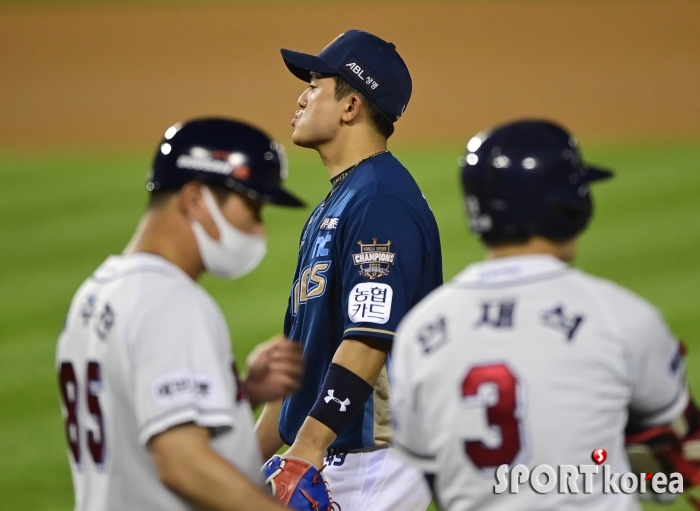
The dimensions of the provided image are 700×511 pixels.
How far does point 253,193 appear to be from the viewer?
2.63 metres

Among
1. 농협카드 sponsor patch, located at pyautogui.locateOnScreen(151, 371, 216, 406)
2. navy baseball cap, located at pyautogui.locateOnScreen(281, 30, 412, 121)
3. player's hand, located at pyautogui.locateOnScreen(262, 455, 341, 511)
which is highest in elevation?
navy baseball cap, located at pyautogui.locateOnScreen(281, 30, 412, 121)

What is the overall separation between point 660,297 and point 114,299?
8271 mm

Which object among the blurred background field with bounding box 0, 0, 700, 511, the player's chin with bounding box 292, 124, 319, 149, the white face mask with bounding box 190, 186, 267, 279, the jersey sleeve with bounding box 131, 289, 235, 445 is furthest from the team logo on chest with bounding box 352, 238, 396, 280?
the blurred background field with bounding box 0, 0, 700, 511

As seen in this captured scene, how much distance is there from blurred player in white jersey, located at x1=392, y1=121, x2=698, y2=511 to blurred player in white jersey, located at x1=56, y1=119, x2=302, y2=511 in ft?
1.46

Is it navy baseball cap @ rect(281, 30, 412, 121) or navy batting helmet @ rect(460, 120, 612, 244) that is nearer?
navy batting helmet @ rect(460, 120, 612, 244)

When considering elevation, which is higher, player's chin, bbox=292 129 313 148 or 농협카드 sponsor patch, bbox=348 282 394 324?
player's chin, bbox=292 129 313 148

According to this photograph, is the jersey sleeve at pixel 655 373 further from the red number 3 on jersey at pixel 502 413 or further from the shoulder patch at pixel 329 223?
the shoulder patch at pixel 329 223

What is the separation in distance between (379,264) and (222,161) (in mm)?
1050

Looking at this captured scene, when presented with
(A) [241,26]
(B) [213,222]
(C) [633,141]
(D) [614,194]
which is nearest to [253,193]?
(B) [213,222]

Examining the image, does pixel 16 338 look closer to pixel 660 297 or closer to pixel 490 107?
pixel 660 297

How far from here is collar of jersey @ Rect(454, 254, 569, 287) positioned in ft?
7.92

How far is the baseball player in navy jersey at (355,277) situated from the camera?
3473 millimetres

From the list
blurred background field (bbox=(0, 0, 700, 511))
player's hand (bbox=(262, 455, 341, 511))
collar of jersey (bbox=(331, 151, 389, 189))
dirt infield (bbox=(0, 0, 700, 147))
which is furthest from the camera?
dirt infield (bbox=(0, 0, 700, 147))

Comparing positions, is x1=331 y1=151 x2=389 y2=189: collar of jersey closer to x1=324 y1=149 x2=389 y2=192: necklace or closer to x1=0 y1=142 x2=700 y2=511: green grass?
x1=324 y1=149 x2=389 y2=192: necklace
